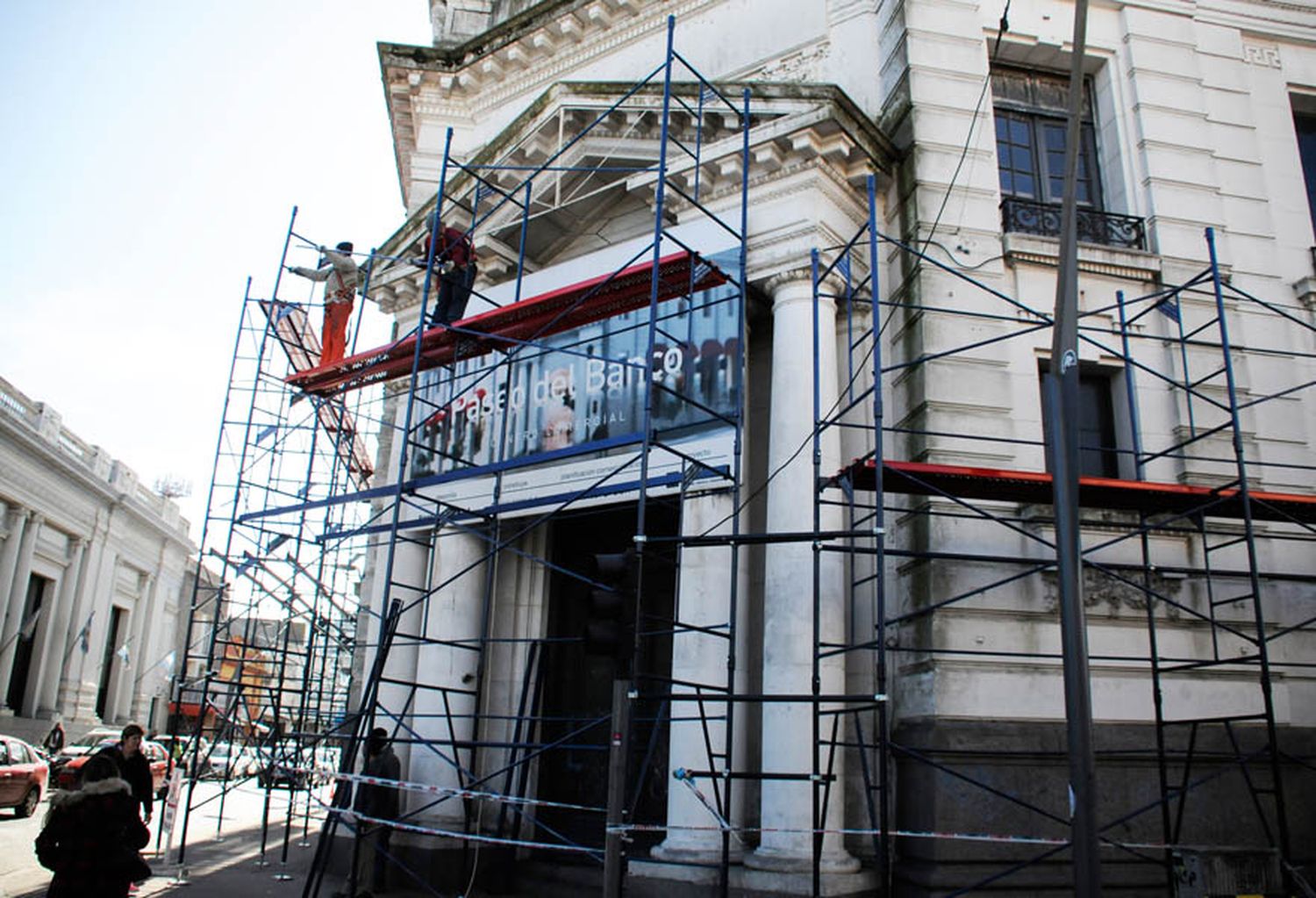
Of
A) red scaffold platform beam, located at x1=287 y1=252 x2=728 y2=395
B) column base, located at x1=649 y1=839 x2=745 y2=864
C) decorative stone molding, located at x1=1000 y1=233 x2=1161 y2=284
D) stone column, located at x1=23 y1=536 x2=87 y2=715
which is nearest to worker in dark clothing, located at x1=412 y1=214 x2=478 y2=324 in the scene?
red scaffold platform beam, located at x1=287 y1=252 x2=728 y2=395

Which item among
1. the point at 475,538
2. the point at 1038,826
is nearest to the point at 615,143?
the point at 475,538

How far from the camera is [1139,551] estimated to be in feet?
34.3

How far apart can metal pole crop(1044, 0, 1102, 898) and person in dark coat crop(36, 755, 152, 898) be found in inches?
257

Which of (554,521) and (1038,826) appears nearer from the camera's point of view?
(1038,826)

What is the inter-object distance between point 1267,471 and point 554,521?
30.3ft

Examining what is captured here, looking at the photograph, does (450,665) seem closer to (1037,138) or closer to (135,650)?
(1037,138)

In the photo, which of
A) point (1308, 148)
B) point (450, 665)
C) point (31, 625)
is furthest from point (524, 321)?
point (31, 625)

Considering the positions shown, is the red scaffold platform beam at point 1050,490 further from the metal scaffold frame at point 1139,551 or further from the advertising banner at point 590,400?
the advertising banner at point 590,400

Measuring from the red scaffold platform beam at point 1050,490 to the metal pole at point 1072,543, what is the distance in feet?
7.27

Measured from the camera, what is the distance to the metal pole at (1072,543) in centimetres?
570

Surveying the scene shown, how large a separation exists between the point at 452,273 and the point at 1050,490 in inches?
323

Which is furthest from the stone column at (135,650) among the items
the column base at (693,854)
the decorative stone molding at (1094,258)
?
the decorative stone molding at (1094,258)

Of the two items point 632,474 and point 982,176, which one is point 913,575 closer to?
point 632,474

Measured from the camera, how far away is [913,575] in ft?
34.2
